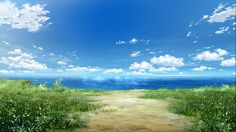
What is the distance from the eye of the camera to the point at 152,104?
24891 mm

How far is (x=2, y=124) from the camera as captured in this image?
46.3ft

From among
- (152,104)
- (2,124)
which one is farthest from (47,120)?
(152,104)

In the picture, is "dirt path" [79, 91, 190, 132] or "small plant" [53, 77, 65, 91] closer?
"dirt path" [79, 91, 190, 132]

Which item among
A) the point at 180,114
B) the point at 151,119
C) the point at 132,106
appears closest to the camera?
the point at 151,119

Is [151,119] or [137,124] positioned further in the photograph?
[151,119]

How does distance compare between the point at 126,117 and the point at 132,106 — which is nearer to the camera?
the point at 126,117

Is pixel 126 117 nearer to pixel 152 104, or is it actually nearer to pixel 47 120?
pixel 47 120

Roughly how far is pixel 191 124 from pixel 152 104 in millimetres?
7792

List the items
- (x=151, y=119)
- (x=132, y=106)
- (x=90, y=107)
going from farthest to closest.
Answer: (x=132, y=106) → (x=90, y=107) → (x=151, y=119)

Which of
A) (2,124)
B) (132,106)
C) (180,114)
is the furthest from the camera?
(132,106)

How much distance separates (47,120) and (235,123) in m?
7.40

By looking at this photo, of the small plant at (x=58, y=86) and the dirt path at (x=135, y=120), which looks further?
the small plant at (x=58, y=86)

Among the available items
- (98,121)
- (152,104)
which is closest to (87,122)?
(98,121)

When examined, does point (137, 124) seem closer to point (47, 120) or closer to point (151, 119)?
point (151, 119)
